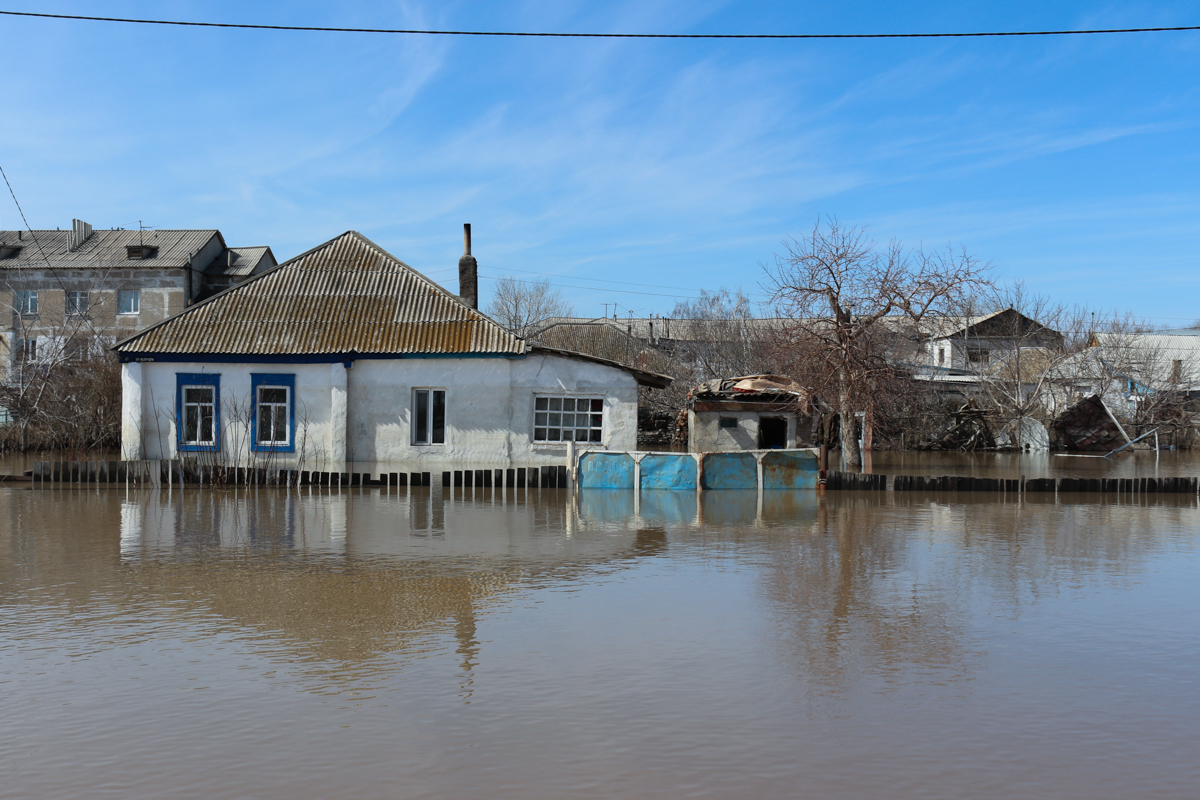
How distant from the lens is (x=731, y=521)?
49.5 ft

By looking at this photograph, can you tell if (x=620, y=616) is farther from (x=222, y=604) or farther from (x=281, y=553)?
(x=281, y=553)

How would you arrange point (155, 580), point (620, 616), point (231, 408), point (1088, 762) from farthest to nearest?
point (231, 408) < point (155, 580) < point (620, 616) < point (1088, 762)

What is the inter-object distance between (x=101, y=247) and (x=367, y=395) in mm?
37748

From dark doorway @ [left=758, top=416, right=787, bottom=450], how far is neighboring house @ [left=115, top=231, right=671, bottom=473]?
4.46 metres

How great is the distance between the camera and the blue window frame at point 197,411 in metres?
22.3

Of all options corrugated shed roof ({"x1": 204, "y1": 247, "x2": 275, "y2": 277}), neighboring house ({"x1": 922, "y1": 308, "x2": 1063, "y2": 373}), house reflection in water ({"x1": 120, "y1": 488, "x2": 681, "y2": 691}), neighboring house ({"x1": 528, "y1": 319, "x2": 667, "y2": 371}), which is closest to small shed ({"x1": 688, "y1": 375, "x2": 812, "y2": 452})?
house reflection in water ({"x1": 120, "y1": 488, "x2": 681, "y2": 691})

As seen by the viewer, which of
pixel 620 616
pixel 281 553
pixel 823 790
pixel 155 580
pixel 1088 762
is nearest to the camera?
pixel 823 790

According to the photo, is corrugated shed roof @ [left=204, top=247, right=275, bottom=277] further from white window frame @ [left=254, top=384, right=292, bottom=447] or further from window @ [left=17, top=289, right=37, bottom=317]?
white window frame @ [left=254, top=384, right=292, bottom=447]

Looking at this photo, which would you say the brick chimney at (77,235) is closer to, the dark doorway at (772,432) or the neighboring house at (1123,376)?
the dark doorway at (772,432)

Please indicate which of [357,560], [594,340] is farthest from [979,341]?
[357,560]

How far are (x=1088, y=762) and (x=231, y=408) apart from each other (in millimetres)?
20592

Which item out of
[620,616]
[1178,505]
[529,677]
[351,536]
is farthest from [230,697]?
[1178,505]

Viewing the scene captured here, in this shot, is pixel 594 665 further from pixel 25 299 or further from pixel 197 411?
pixel 25 299

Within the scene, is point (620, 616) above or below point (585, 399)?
below
